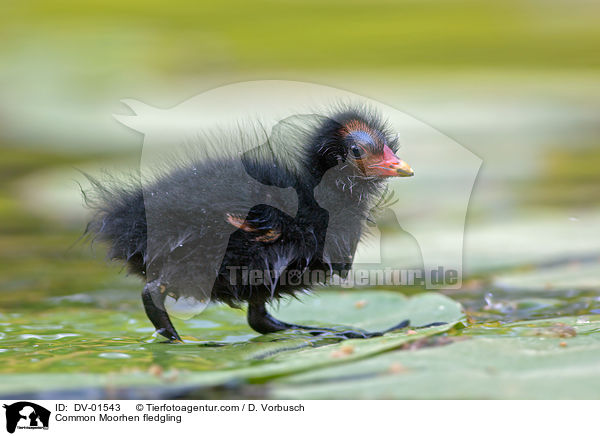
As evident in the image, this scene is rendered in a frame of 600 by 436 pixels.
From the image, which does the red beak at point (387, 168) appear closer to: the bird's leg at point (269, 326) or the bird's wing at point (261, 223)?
the bird's wing at point (261, 223)

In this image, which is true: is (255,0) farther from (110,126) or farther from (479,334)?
(479,334)

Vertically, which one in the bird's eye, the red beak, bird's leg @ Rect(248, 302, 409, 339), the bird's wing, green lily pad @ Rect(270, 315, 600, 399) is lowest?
green lily pad @ Rect(270, 315, 600, 399)

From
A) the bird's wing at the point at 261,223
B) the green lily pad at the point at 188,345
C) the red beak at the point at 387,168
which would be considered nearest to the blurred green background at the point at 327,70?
the green lily pad at the point at 188,345

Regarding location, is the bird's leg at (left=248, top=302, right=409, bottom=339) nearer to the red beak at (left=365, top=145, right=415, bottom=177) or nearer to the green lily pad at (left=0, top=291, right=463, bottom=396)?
the green lily pad at (left=0, top=291, right=463, bottom=396)

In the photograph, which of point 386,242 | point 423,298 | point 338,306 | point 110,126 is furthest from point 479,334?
point 110,126
